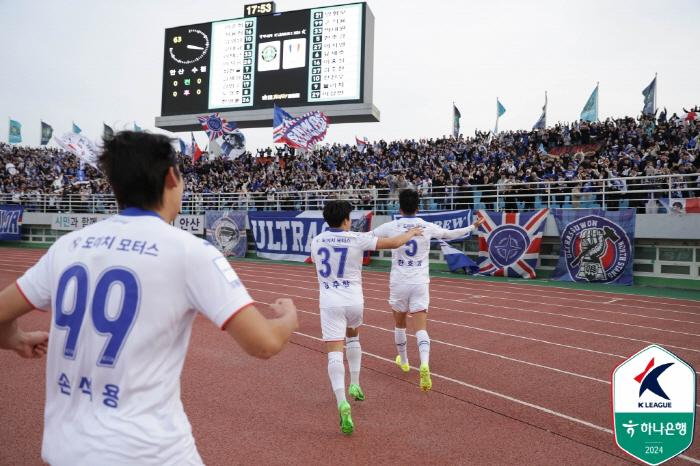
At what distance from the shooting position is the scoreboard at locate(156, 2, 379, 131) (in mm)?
28094

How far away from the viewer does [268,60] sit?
97.0 ft

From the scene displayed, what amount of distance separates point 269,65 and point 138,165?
2962cm

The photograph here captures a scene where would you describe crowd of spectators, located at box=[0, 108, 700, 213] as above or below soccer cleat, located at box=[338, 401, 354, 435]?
above

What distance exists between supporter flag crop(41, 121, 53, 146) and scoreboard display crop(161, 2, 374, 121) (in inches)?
958

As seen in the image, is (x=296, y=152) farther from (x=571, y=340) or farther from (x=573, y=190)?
(x=571, y=340)

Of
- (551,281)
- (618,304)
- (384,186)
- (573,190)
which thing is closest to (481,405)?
(618,304)

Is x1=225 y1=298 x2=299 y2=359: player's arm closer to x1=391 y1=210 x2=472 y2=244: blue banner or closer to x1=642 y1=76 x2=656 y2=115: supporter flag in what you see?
x1=391 y1=210 x2=472 y2=244: blue banner

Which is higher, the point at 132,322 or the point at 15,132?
the point at 15,132

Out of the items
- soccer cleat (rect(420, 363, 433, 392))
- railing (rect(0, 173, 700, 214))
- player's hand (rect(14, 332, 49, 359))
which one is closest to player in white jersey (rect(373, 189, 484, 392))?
soccer cleat (rect(420, 363, 433, 392))

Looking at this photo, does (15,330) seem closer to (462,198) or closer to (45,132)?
(462,198)

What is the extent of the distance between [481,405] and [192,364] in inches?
143

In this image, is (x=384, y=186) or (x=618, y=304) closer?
(x=618, y=304)

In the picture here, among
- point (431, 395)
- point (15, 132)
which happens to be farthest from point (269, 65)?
point (15, 132)

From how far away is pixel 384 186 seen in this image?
21125 mm
